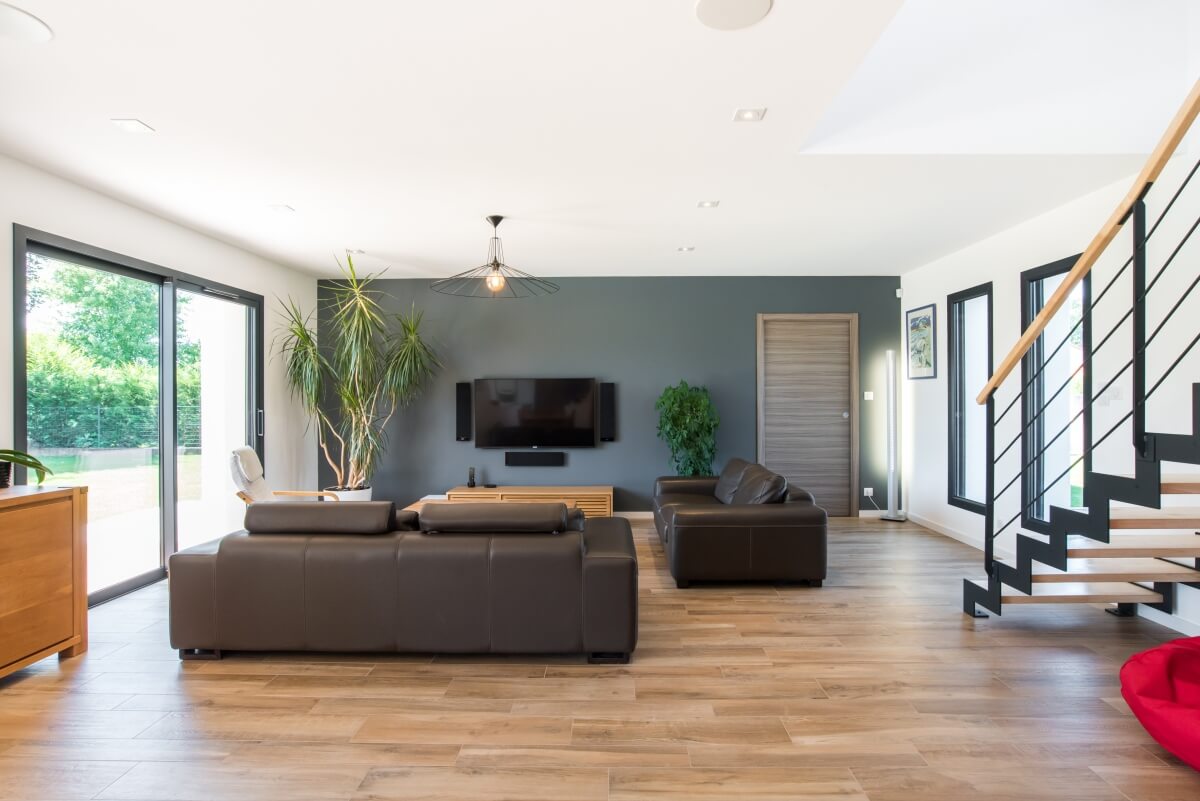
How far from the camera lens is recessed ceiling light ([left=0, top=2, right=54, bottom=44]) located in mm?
2057

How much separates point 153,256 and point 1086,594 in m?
6.22

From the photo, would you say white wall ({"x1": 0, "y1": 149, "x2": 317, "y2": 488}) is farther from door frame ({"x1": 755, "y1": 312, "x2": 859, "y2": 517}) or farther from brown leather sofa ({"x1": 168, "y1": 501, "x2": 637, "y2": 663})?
door frame ({"x1": 755, "y1": 312, "x2": 859, "y2": 517})

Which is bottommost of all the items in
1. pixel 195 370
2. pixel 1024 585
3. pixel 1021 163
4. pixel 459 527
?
pixel 1024 585

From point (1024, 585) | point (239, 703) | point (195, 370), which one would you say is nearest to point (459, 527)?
point (239, 703)

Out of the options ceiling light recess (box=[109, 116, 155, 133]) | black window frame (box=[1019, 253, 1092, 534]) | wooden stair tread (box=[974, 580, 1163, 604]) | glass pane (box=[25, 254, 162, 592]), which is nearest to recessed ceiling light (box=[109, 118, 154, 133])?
ceiling light recess (box=[109, 116, 155, 133])

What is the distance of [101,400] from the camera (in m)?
3.96

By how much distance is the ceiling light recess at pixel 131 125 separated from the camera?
2.85 m

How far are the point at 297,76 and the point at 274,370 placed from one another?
3885mm

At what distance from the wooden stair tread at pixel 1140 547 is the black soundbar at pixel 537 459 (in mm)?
4494

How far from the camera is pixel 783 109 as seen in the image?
9.14ft

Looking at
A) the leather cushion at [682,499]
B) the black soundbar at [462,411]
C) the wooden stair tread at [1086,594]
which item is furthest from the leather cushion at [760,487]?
the black soundbar at [462,411]

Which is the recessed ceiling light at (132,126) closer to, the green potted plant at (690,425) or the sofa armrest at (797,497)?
the sofa armrest at (797,497)

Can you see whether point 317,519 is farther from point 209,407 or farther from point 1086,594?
point 1086,594

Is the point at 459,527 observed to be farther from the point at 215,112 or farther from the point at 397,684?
the point at 215,112
